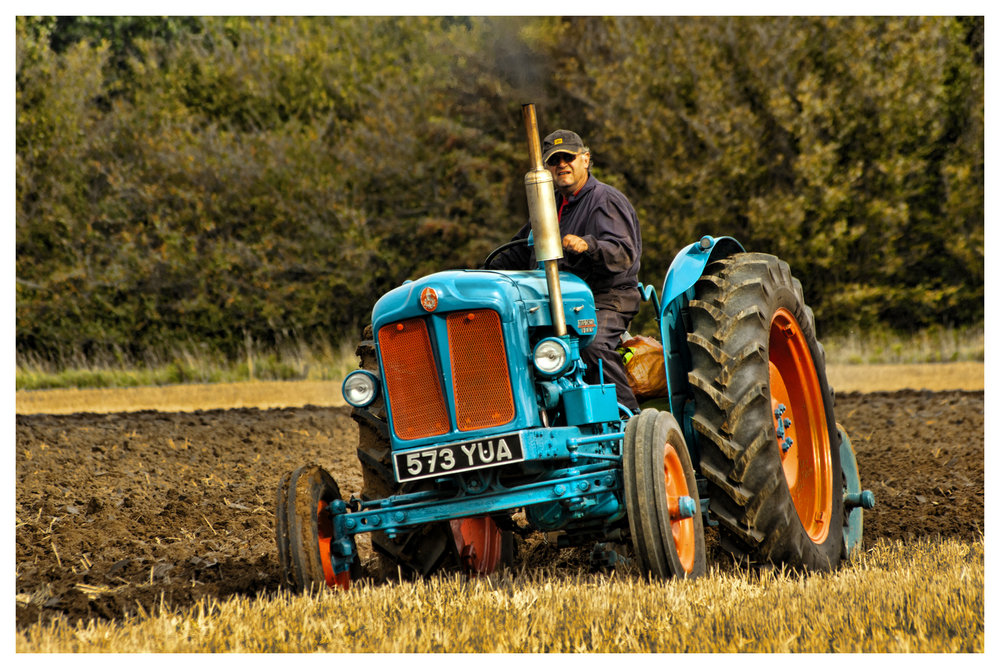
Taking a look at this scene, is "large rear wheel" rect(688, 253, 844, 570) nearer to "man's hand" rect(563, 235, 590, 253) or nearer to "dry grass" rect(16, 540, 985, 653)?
"dry grass" rect(16, 540, 985, 653)

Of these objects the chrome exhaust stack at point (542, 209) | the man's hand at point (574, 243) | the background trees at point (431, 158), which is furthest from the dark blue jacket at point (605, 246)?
the background trees at point (431, 158)

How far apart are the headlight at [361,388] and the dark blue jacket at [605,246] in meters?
1.05

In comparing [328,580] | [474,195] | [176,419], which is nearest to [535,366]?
[328,580]

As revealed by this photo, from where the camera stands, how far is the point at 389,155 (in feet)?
78.1

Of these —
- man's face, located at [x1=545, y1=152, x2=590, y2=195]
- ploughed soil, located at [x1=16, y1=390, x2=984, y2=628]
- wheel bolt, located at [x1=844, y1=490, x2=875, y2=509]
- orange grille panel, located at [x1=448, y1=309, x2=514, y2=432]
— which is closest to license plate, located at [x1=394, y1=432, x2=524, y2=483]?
orange grille panel, located at [x1=448, y1=309, x2=514, y2=432]

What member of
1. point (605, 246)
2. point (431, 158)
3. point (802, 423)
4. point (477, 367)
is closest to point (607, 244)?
point (605, 246)

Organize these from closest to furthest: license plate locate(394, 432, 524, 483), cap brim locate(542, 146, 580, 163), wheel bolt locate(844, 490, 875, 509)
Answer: license plate locate(394, 432, 524, 483) → cap brim locate(542, 146, 580, 163) → wheel bolt locate(844, 490, 875, 509)

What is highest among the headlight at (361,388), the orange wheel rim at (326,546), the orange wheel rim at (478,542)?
the headlight at (361,388)

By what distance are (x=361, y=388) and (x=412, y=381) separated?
24cm

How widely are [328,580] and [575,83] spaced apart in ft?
60.2

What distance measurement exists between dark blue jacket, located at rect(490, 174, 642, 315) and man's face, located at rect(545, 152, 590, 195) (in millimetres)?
37

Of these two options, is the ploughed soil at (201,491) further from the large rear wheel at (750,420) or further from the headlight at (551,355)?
the headlight at (551,355)

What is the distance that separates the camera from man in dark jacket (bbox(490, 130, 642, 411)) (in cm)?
485

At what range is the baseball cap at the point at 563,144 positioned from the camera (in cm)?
514
